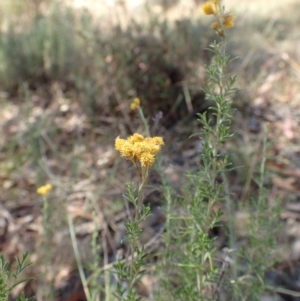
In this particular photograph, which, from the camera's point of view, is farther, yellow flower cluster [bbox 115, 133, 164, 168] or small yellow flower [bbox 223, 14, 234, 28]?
small yellow flower [bbox 223, 14, 234, 28]

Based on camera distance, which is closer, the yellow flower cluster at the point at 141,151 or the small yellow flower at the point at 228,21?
the yellow flower cluster at the point at 141,151

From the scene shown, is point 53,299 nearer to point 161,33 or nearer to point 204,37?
point 161,33

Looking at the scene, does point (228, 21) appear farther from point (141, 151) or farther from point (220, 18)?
point (141, 151)

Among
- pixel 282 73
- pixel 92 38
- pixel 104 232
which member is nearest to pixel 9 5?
pixel 92 38

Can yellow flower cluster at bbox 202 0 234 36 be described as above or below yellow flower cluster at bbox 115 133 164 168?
above

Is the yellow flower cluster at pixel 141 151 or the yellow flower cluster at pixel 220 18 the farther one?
the yellow flower cluster at pixel 220 18

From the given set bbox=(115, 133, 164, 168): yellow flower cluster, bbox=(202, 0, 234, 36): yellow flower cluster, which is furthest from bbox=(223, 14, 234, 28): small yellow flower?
bbox=(115, 133, 164, 168): yellow flower cluster

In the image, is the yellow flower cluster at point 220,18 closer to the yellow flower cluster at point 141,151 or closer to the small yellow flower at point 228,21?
the small yellow flower at point 228,21

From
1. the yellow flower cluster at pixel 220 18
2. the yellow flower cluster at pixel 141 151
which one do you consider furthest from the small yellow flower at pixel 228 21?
the yellow flower cluster at pixel 141 151

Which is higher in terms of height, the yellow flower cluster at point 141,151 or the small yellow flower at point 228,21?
the small yellow flower at point 228,21

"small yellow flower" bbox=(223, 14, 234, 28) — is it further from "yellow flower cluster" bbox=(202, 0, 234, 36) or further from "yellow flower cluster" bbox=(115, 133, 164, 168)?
"yellow flower cluster" bbox=(115, 133, 164, 168)

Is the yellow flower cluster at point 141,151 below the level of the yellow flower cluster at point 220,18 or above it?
below
